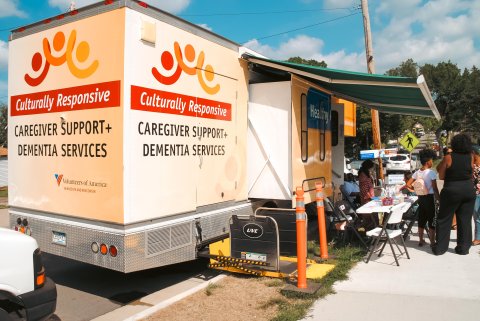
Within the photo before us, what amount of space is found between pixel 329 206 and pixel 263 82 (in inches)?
91.0

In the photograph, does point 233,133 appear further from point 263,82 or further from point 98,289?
point 98,289

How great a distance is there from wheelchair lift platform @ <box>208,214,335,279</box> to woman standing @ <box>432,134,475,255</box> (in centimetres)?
193

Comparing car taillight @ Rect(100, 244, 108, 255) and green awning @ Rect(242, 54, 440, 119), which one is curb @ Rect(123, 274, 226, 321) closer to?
car taillight @ Rect(100, 244, 108, 255)

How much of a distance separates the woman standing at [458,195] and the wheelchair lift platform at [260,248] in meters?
1.93

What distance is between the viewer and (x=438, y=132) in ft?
176

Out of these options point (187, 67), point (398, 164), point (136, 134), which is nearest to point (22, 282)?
point (136, 134)

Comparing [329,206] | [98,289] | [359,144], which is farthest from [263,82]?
[359,144]

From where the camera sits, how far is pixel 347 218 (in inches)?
262

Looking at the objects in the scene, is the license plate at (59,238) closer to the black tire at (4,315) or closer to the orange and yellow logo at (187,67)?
the black tire at (4,315)

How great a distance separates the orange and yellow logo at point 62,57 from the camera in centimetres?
469

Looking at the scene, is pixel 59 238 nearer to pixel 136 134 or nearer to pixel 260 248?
pixel 136 134

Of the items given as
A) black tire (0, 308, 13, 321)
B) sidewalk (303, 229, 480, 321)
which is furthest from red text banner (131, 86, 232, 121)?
sidewalk (303, 229, 480, 321)

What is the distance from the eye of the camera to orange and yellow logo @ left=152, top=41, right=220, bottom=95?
15.7 feet

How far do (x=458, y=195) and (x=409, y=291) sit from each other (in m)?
2.05
